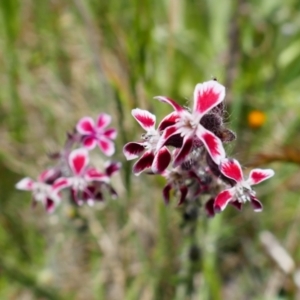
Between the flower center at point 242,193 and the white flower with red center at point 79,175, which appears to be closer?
the flower center at point 242,193

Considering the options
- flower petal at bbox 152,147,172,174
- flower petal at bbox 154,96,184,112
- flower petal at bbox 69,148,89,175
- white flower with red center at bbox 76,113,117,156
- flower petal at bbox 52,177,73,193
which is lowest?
flower petal at bbox 152,147,172,174

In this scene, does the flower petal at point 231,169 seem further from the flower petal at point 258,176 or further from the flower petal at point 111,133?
the flower petal at point 111,133

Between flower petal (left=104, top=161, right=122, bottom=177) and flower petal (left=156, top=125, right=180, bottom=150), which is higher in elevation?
flower petal (left=104, top=161, right=122, bottom=177)

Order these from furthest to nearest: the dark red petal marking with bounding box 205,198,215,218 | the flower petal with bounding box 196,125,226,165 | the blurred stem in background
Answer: the blurred stem in background
the dark red petal marking with bounding box 205,198,215,218
the flower petal with bounding box 196,125,226,165

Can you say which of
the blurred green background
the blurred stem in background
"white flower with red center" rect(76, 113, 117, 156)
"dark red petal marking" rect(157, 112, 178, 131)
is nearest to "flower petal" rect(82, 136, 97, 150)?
"white flower with red center" rect(76, 113, 117, 156)

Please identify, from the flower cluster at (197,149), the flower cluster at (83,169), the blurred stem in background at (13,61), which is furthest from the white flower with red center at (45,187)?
the blurred stem in background at (13,61)

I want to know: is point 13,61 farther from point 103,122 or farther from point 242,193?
point 242,193

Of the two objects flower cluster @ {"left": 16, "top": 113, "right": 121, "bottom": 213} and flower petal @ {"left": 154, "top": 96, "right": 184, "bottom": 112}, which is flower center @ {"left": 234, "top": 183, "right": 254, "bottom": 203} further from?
flower cluster @ {"left": 16, "top": 113, "right": 121, "bottom": 213}

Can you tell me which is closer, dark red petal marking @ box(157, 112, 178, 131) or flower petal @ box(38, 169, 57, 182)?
dark red petal marking @ box(157, 112, 178, 131)
